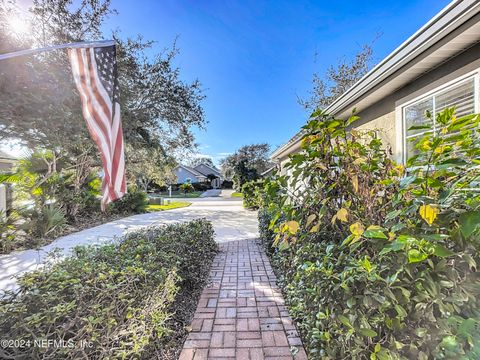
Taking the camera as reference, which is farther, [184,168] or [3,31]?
[184,168]

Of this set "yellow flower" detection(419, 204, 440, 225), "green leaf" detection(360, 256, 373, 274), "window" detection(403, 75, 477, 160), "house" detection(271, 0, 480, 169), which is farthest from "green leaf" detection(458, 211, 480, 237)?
"house" detection(271, 0, 480, 169)

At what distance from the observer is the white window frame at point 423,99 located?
8.82 ft

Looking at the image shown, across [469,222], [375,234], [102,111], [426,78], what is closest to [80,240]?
[102,111]

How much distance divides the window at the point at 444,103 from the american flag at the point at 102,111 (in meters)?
3.45

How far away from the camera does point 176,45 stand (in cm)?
1162

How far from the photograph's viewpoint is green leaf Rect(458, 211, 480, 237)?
108 centimetres

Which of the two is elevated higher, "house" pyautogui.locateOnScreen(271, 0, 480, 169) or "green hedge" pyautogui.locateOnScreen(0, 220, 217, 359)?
"house" pyautogui.locateOnScreen(271, 0, 480, 169)

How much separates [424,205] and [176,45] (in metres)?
13.1

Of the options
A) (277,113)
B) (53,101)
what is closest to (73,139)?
(53,101)

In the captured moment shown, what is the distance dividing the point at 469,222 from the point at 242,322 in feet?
8.74

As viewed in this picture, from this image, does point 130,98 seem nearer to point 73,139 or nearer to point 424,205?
point 73,139

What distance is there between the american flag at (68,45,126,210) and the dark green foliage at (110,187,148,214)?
10.9m

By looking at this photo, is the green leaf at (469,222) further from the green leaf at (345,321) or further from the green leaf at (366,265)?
the green leaf at (345,321)

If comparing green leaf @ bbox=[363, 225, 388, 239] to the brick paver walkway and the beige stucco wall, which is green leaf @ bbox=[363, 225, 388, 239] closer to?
the brick paver walkway
